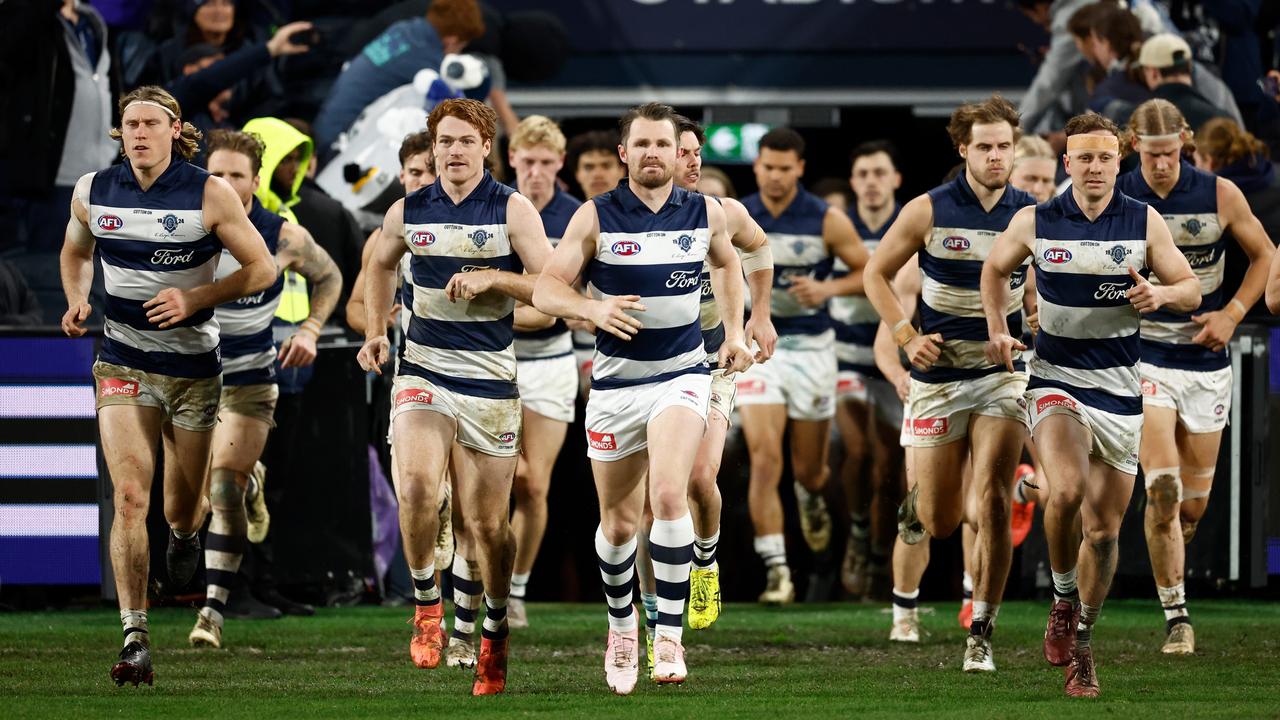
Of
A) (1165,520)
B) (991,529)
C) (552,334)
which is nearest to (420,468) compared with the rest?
(991,529)

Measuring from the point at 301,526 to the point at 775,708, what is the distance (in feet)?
16.1

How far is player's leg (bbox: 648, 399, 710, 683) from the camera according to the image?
25.1 ft

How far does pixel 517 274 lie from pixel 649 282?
541 millimetres

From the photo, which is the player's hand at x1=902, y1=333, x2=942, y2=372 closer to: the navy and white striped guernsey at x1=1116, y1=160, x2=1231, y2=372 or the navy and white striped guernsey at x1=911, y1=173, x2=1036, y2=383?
the navy and white striped guernsey at x1=911, y1=173, x2=1036, y2=383

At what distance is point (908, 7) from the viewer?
582 inches

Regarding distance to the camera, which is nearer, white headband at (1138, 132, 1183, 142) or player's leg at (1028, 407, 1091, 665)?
player's leg at (1028, 407, 1091, 665)

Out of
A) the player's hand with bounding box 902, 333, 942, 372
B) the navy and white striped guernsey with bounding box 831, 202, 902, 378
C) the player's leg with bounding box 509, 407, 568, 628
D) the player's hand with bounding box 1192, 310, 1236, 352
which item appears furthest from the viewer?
the navy and white striped guernsey with bounding box 831, 202, 902, 378

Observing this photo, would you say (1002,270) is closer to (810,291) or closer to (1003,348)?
(1003,348)

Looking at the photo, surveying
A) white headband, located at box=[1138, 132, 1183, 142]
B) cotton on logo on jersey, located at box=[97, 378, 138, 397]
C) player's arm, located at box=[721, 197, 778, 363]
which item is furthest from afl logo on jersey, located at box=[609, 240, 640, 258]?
white headband, located at box=[1138, 132, 1183, 142]

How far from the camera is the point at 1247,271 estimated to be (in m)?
9.59

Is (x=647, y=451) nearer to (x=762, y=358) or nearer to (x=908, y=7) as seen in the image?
(x=762, y=358)

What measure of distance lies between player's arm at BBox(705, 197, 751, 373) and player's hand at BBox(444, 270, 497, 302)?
938 millimetres

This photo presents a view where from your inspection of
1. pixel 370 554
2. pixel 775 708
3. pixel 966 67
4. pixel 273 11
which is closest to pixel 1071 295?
pixel 775 708

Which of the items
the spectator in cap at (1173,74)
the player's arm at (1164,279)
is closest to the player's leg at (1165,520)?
the player's arm at (1164,279)
